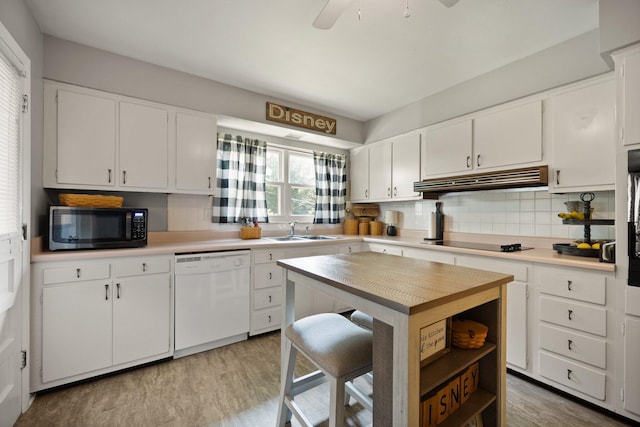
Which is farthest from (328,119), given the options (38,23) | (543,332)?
(543,332)

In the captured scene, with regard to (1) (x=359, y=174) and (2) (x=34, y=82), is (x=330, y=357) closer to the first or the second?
(2) (x=34, y=82)

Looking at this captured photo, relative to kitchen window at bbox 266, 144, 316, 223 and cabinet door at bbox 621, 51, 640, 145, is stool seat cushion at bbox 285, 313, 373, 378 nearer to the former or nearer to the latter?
cabinet door at bbox 621, 51, 640, 145

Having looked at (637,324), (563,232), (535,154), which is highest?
(535,154)

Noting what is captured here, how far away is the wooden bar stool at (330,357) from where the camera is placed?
3.73ft

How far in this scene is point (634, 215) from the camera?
156cm

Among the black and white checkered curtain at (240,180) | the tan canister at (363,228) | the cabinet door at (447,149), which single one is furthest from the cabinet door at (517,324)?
the black and white checkered curtain at (240,180)

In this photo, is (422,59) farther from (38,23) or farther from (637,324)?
(38,23)

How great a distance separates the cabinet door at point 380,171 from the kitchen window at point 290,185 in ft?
2.65

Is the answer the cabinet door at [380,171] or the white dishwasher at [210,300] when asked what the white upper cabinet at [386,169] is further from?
the white dishwasher at [210,300]

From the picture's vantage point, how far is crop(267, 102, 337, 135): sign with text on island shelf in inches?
123

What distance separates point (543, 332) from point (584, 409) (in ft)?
1.49

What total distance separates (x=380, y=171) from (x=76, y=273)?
3.19 metres

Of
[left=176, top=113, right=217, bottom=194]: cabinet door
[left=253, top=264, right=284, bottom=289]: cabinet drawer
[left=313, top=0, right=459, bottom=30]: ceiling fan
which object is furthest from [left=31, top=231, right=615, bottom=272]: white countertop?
[left=313, top=0, right=459, bottom=30]: ceiling fan

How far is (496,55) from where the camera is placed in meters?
Result: 2.35
